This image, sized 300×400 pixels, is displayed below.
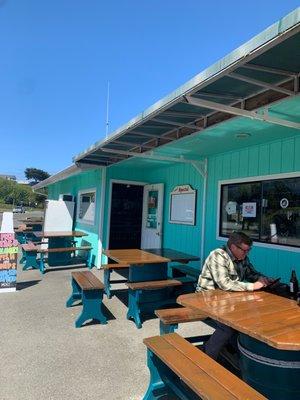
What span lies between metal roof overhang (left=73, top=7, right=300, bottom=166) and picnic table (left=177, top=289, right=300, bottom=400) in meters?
1.79

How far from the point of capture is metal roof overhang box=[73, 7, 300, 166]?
2.31 meters

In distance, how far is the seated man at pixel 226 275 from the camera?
315 centimetres

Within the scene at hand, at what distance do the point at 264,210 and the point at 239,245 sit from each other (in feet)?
7.59

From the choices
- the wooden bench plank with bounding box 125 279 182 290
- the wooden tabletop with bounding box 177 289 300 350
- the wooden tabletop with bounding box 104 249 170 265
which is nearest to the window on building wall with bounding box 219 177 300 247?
the wooden tabletop with bounding box 104 249 170 265

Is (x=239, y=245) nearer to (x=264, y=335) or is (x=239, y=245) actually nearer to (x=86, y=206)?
(x=264, y=335)

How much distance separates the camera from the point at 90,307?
4789mm

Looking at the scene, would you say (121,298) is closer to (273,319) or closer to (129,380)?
(129,380)

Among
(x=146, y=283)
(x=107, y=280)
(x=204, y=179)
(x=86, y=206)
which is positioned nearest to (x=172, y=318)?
(x=146, y=283)

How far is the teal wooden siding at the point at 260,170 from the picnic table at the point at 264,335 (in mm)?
2185

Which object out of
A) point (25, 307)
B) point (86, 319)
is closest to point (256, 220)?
point (86, 319)

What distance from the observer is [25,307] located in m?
5.61

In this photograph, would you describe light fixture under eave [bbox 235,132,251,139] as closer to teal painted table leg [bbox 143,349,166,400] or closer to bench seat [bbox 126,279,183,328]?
bench seat [bbox 126,279,183,328]

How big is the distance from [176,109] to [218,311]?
2265 mm

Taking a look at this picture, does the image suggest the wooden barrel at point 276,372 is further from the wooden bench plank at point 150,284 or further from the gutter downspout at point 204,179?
the gutter downspout at point 204,179
